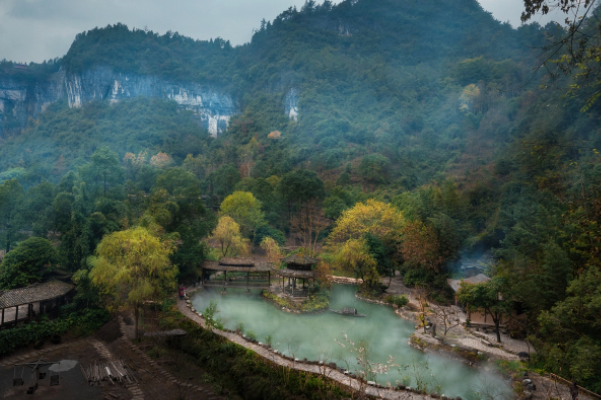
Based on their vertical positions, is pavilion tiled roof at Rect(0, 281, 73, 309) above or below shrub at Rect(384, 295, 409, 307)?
above

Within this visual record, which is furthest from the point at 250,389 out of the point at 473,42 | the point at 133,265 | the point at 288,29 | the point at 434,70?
the point at 288,29

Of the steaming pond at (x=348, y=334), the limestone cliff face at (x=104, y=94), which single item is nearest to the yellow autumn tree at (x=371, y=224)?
the steaming pond at (x=348, y=334)

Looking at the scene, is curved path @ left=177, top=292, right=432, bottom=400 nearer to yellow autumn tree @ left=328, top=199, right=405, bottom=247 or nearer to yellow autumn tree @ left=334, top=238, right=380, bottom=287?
yellow autumn tree @ left=334, top=238, right=380, bottom=287

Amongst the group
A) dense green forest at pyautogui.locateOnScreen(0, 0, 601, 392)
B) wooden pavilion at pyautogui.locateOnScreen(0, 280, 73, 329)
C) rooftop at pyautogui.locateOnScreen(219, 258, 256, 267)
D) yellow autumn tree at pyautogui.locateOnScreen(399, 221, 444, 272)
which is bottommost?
wooden pavilion at pyautogui.locateOnScreen(0, 280, 73, 329)

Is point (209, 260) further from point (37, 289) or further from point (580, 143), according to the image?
point (580, 143)

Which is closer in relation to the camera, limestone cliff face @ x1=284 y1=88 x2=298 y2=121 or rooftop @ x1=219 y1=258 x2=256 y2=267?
rooftop @ x1=219 y1=258 x2=256 y2=267

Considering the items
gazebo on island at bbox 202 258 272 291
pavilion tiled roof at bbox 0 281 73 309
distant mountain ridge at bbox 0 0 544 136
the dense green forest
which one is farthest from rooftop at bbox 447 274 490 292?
distant mountain ridge at bbox 0 0 544 136

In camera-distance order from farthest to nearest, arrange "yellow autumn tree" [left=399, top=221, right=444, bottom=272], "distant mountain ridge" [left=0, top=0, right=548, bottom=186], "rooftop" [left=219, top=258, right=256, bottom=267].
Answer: "distant mountain ridge" [left=0, top=0, right=548, bottom=186] < "rooftop" [left=219, top=258, right=256, bottom=267] < "yellow autumn tree" [left=399, top=221, right=444, bottom=272]
